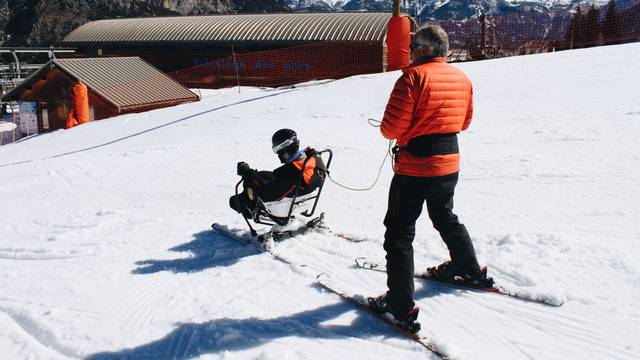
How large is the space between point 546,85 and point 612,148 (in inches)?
174

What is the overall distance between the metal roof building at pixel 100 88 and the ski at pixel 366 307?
613 inches

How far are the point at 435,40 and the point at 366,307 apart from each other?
5.87 ft

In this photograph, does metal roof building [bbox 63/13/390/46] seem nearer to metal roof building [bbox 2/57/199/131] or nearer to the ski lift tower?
the ski lift tower

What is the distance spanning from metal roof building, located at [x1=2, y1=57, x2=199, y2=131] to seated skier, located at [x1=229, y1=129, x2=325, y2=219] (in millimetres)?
14727

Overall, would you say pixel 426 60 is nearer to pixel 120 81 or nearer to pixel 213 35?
pixel 120 81

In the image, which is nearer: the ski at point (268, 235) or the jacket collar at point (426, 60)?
the jacket collar at point (426, 60)

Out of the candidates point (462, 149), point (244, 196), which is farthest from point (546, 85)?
point (244, 196)

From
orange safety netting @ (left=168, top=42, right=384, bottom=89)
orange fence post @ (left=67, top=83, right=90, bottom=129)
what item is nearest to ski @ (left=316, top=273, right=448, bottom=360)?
orange fence post @ (left=67, top=83, right=90, bottom=129)

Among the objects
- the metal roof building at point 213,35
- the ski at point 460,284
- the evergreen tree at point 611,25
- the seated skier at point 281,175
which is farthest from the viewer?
the metal roof building at point 213,35

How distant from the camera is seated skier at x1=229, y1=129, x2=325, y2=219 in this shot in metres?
4.36

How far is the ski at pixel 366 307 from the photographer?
2995 mm

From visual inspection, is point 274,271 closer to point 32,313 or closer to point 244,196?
point 244,196

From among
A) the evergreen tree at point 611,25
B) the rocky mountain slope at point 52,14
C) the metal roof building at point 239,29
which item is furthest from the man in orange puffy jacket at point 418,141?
the rocky mountain slope at point 52,14

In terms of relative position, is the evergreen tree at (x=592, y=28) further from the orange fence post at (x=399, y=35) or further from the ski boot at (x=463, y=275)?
the ski boot at (x=463, y=275)
